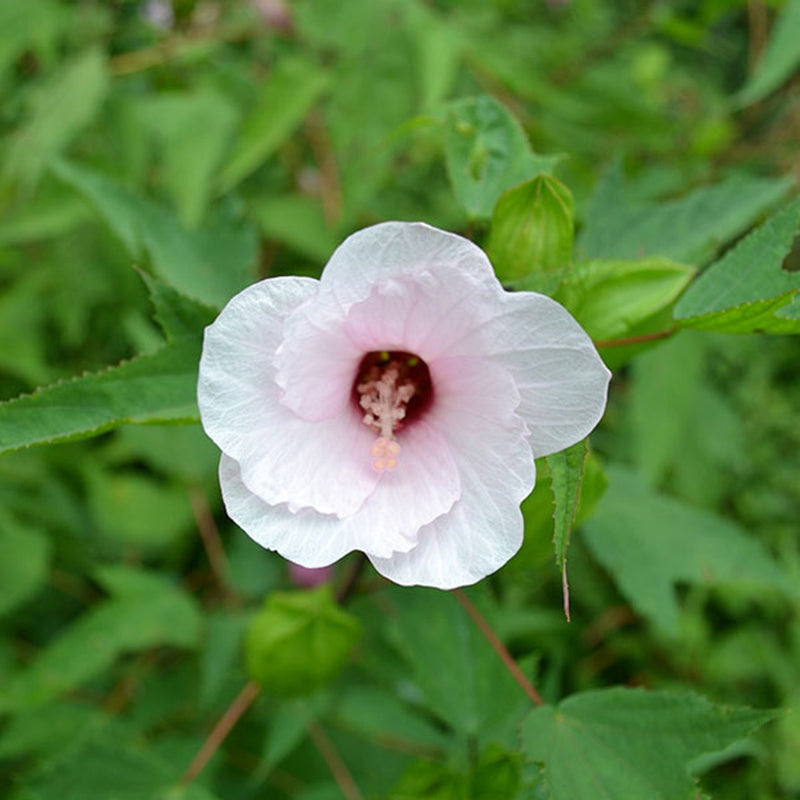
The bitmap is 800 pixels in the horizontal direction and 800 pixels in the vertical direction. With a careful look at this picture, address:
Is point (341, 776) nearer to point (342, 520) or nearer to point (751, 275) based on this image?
point (342, 520)

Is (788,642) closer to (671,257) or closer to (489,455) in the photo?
(671,257)

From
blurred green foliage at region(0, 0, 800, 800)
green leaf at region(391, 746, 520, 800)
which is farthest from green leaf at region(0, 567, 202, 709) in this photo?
green leaf at region(391, 746, 520, 800)

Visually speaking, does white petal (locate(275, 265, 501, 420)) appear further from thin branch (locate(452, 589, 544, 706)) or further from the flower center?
thin branch (locate(452, 589, 544, 706))

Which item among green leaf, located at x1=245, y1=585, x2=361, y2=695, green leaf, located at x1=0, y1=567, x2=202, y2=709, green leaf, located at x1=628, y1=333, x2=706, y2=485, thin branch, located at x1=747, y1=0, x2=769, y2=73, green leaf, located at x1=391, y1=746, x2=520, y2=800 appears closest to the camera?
green leaf, located at x1=391, y1=746, x2=520, y2=800

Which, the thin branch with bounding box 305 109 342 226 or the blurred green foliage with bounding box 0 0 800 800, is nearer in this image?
the blurred green foliage with bounding box 0 0 800 800

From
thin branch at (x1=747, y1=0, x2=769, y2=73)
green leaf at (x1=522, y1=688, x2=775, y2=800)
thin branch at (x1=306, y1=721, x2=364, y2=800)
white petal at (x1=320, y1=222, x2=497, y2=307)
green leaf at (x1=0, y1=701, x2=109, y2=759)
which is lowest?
green leaf at (x1=0, y1=701, x2=109, y2=759)

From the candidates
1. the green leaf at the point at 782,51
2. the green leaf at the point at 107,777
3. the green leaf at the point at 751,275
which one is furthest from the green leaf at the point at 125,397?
the green leaf at the point at 782,51

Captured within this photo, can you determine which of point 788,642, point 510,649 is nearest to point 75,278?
point 510,649
